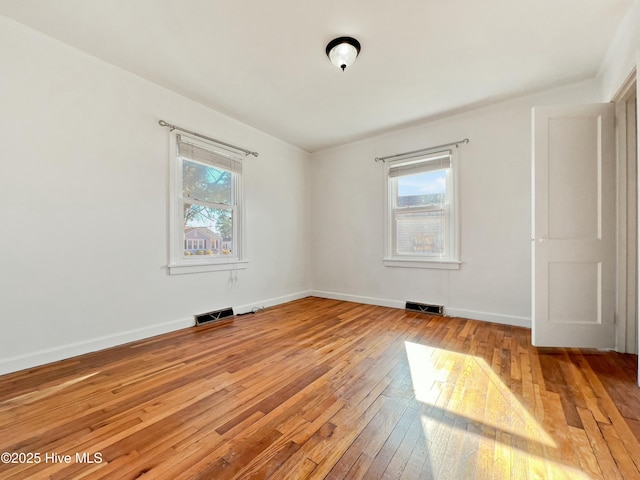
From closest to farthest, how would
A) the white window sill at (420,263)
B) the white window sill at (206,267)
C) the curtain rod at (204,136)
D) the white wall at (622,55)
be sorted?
the white wall at (622,55) → the curtain rod at (204,136) → the white window sill at (206,267) → the white window sill at (420,263)

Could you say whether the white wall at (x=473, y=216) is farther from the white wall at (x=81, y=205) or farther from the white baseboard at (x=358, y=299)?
the white wall at (x=81, y=205)

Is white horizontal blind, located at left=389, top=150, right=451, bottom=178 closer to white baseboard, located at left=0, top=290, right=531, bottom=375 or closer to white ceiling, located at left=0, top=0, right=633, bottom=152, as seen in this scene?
white ceiling, located at left=0, top=0, right=633, bottom=152

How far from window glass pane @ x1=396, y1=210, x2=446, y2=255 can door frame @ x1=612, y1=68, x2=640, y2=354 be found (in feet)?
5.40

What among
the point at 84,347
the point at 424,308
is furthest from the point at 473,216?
the point at 84,347

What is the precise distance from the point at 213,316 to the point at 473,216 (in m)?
3.48

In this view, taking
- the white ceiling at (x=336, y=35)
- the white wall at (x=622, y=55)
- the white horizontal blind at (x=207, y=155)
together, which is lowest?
the white horizontal blind at (x=207, y=155)

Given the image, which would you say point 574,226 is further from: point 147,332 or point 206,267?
point 147,332

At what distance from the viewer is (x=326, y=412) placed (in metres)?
1.57

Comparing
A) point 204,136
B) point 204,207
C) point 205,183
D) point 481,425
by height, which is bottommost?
point 481,425

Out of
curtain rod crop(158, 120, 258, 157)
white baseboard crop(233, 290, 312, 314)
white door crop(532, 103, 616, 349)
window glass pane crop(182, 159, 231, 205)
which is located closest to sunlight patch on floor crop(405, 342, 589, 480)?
white door crop(532, 103, 616, 349)

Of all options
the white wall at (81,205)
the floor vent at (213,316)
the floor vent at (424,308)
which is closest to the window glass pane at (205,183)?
the white wall at (81,205)

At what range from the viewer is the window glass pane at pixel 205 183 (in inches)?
127

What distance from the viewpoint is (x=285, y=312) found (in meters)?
3.84

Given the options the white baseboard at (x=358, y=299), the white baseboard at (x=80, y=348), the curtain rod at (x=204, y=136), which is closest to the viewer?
the white baseboard at (x=80, y=348)
